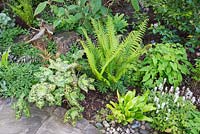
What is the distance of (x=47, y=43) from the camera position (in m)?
4.26

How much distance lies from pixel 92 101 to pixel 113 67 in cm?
40

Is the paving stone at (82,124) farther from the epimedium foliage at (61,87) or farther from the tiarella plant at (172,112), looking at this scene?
the tiarella plant at (172,112)

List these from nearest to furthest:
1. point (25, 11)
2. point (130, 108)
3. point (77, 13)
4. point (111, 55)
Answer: point (130, 108) → point (111, 55) → point (77, 13) → point (25, 11)

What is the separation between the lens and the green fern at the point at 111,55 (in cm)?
367

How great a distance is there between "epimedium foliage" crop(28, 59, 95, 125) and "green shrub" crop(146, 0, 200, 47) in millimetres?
1294

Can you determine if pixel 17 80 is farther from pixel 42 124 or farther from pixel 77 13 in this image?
pixel 77 13

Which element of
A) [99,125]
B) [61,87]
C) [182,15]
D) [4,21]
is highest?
[4,21]

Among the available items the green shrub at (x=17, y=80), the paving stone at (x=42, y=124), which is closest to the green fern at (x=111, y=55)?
the paving stone at (x=42, y=124)

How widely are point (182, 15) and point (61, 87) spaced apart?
63.2 inches

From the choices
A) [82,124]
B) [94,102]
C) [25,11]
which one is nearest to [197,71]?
[94,102]

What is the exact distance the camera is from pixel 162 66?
3.79 meters

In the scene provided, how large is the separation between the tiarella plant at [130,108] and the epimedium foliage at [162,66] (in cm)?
36

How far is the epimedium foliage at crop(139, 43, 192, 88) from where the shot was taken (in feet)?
12.5

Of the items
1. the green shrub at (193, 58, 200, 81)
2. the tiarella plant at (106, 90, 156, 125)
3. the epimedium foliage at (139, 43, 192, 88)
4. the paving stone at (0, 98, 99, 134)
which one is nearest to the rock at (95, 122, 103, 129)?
the paving stone at (0, 98, 99, 134)
